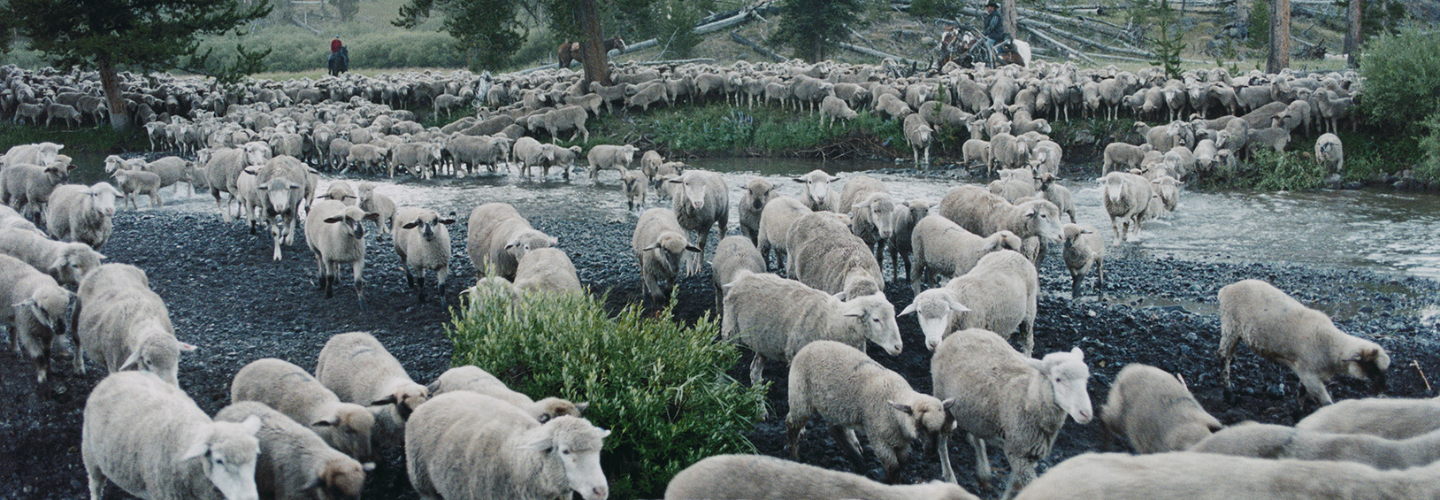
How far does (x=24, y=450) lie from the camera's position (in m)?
6.81

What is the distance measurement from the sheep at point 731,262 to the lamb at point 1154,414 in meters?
3.94

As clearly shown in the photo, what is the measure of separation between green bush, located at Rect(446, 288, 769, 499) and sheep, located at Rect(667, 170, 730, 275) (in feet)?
17.3

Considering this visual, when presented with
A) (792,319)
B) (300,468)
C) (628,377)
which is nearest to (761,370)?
(792,319)

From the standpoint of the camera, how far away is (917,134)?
2281cm

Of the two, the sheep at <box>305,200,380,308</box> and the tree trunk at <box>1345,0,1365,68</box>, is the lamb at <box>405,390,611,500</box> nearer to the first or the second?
the sheep at <box>305,200,380,308</box>

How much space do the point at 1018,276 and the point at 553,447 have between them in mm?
5128

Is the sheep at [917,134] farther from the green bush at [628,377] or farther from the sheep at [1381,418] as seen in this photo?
the sheep at [1381,418]

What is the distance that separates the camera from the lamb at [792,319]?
7465 mm

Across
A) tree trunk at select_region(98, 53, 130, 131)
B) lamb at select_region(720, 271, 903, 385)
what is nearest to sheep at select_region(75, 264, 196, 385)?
lamb at select_region(720, 271, 903, 385)

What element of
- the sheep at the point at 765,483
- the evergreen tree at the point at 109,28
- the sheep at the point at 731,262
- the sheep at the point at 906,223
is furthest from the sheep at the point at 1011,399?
the evergreen tree at the point at 109,28

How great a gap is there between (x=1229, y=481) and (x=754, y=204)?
30.5 ft

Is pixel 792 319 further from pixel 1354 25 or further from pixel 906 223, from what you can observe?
pixel 1354 25

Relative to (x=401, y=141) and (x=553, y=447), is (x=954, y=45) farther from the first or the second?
(x=553, y=447)

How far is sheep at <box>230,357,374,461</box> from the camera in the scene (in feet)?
19.9
